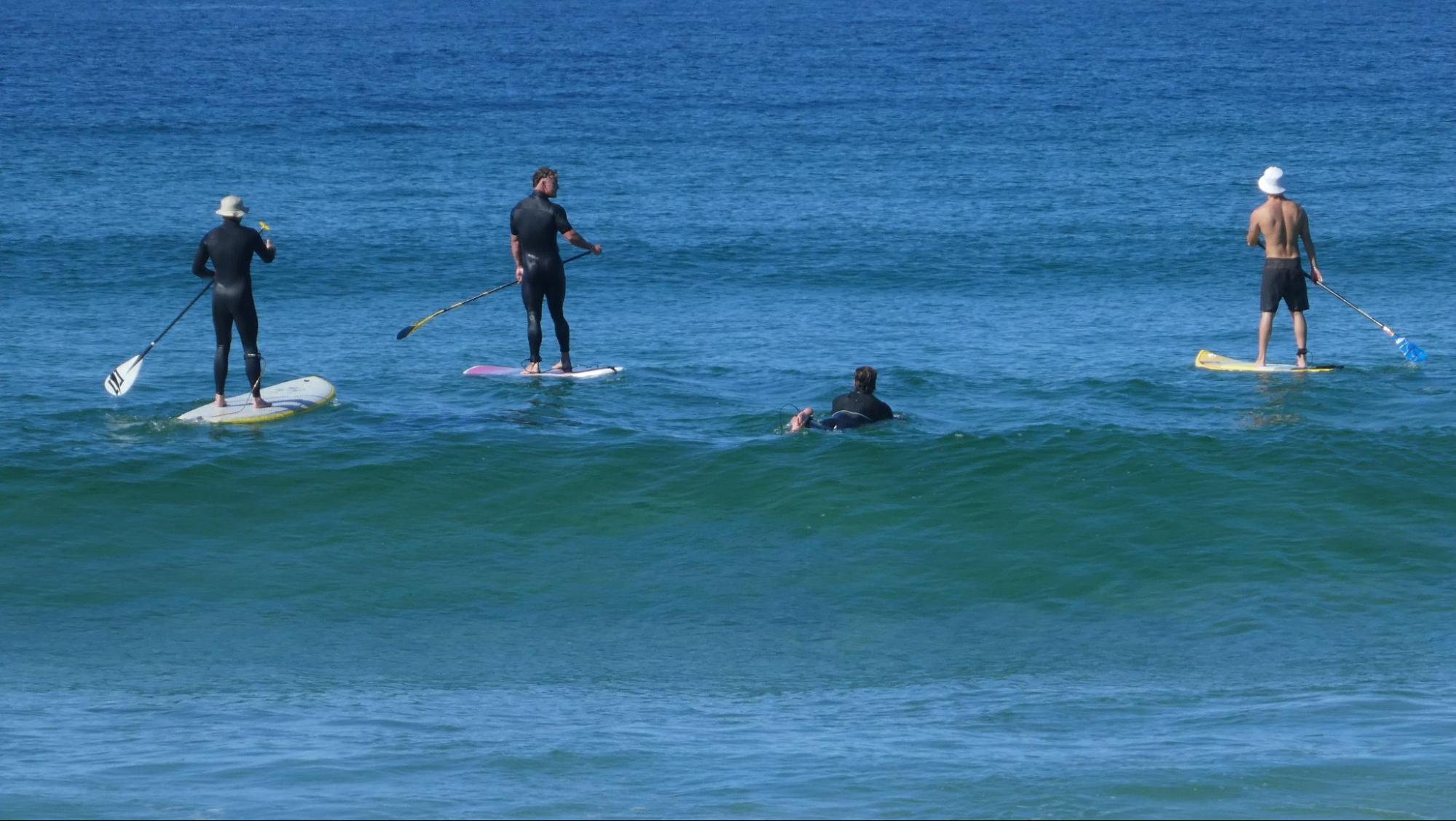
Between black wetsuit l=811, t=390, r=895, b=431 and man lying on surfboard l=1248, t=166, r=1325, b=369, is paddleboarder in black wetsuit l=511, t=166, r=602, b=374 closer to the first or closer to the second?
black wetsuit l=811, t=390, r=895, b=431

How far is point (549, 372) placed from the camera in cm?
1605

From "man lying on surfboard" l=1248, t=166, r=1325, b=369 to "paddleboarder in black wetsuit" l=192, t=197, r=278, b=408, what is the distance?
8562 mm

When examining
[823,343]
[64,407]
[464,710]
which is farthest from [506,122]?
[464,710]

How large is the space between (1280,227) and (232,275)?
905 cm

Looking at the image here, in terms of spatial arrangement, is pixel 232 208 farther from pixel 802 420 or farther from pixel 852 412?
pixel 852 412

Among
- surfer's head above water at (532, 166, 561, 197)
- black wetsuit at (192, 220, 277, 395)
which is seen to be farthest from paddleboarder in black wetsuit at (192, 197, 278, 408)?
surfer's head above water at (532, 166, 561, 197)

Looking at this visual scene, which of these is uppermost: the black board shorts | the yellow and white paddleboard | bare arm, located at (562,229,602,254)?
bare arm, located at (562,229,602,254)

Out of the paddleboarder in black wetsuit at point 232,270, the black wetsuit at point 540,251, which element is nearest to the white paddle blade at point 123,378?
the paddleboarder in black wetsuit at point 232,270

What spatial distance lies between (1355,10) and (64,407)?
101m

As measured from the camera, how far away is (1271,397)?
Answer: 49.6 feet

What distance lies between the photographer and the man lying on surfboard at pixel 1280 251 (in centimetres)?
1535

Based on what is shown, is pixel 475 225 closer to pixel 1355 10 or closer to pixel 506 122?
pixel 506 122

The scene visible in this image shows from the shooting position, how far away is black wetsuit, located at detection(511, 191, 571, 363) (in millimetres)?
14969

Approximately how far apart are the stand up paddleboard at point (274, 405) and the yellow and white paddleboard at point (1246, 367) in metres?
8.30
